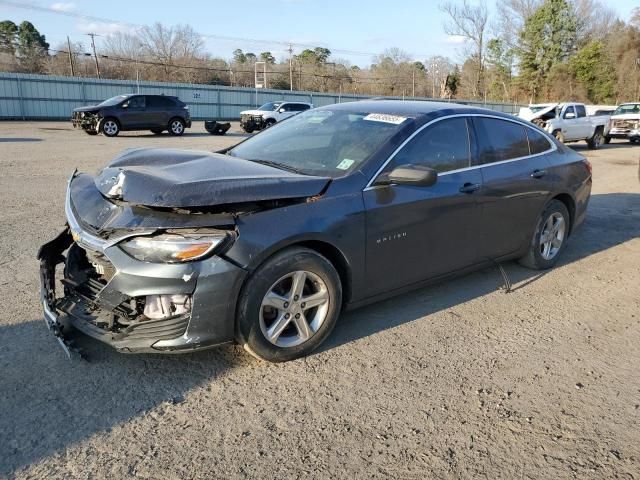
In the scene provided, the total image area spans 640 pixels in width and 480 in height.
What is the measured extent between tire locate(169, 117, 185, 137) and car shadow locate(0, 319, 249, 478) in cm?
1944

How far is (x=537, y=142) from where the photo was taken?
5297 millimetres

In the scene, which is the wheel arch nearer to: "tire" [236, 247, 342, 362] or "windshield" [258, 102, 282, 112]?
"tire" [236, 247, 342, 362]

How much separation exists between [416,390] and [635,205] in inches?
→ 311

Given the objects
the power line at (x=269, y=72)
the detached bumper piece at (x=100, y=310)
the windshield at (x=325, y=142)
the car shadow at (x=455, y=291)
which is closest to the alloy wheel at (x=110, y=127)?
the windshield at (x=325, y=142)

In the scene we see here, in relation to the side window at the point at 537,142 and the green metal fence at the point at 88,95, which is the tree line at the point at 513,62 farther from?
the side window at the point at 537,142

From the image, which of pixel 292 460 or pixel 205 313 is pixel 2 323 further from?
pixel 292 460

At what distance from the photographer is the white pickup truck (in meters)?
19.3

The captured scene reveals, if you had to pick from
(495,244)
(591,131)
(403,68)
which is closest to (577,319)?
(495,244)

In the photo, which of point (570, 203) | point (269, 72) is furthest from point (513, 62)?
point (570, 203)

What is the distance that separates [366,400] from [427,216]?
1.56 meters

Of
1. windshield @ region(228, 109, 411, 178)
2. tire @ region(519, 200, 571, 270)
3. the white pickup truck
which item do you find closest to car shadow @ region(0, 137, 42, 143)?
windshield @ region(228, 109, 411, 178)

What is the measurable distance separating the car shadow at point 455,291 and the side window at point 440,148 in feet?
3.69

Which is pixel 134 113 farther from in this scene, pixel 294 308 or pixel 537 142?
pixel 294 308

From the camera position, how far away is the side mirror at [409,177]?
368cm
